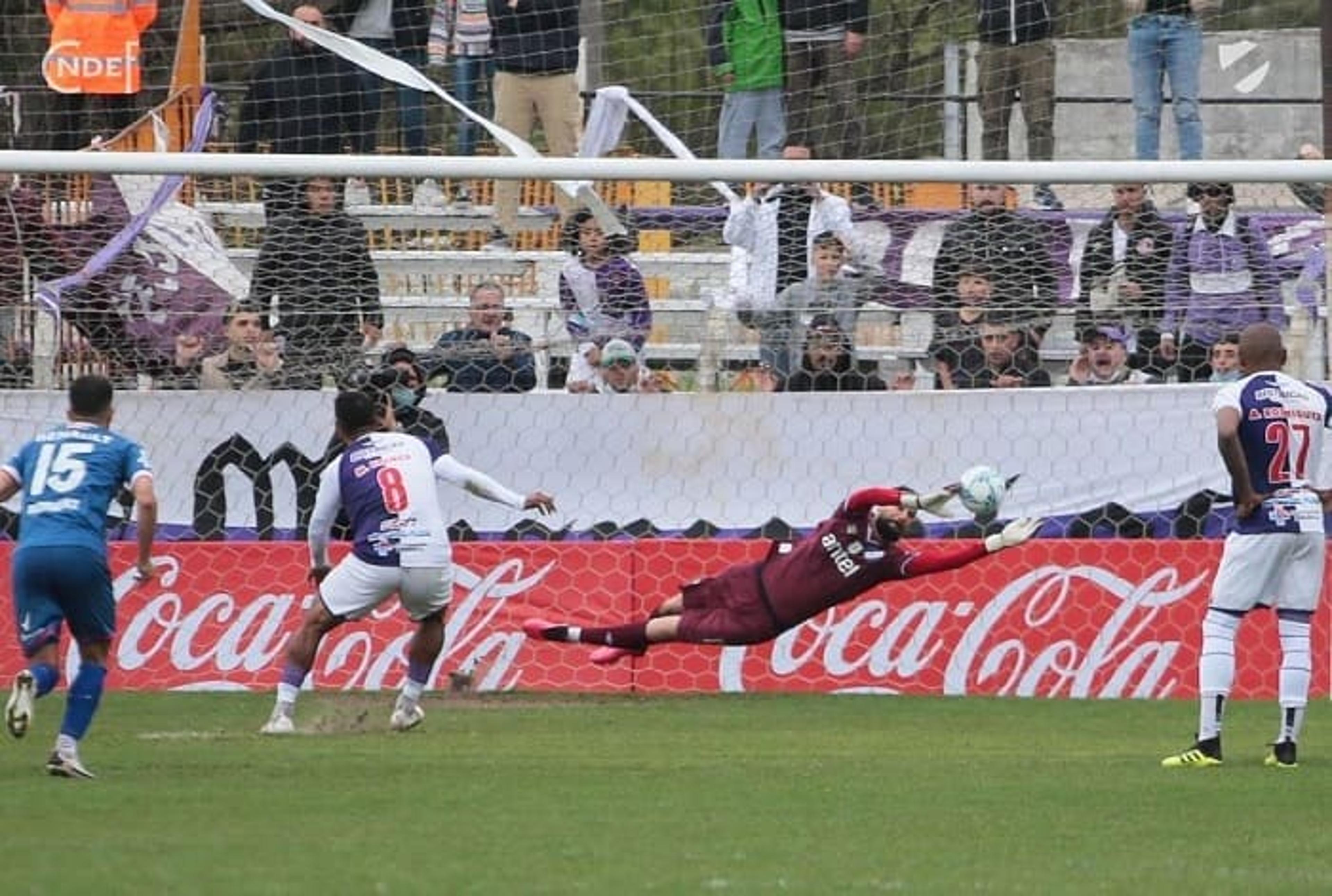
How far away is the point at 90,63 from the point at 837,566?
6.63 m

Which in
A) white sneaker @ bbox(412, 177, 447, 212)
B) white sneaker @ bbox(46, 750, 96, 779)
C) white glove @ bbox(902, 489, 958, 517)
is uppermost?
white sneaker @ bbox(412, 177, 447, 212)

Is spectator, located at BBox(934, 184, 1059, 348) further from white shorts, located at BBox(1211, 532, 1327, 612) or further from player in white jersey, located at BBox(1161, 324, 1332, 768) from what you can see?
white shorts, located at BBox(1211, 532, 1327, 612)

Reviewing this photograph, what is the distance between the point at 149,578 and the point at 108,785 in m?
1.29

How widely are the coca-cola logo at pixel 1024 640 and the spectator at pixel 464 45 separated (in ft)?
16.1

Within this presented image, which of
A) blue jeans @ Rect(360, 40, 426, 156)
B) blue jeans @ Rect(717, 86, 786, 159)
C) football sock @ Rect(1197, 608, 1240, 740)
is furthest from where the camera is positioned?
blue jeans @ Rect(717, 86, 786, 159)

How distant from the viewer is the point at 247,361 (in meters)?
16.3

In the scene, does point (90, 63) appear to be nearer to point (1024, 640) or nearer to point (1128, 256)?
point (1128, 256)

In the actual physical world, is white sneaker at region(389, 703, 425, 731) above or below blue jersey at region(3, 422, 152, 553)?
below

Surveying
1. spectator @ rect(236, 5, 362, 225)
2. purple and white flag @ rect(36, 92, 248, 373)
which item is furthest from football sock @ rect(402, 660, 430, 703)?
spectator @ rect(236, 5, 362, 225)

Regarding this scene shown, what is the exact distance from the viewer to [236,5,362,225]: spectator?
57.5 ft

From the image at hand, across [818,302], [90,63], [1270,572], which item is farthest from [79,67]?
[1270,572]

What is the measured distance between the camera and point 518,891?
7.84 metres

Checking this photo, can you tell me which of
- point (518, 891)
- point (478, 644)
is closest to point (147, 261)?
point (478, 644)

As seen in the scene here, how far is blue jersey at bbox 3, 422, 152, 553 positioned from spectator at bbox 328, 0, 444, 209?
604cm
